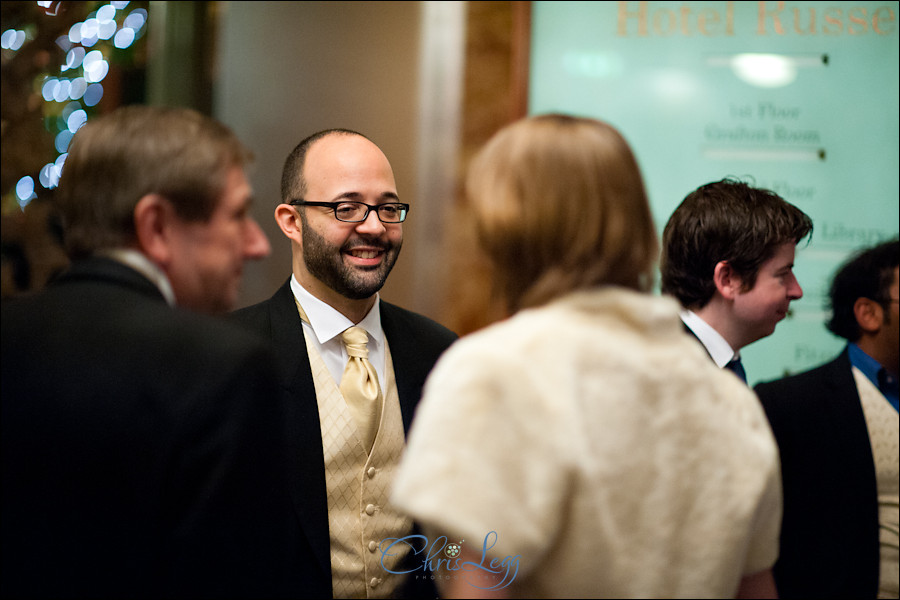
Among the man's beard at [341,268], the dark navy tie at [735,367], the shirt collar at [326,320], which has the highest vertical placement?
the man's beard at [341,268]

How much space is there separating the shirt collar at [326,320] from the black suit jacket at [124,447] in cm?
78

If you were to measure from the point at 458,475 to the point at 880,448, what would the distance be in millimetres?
1796

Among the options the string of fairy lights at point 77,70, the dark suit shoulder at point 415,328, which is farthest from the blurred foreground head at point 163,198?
the string of fairy lights at point 77,70

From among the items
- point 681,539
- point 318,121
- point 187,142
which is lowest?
point 681,539

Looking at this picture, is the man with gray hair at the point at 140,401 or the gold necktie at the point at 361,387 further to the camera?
the gold necktie at the point at 361,387

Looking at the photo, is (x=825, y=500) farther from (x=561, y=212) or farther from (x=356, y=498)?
(x=561, y=212)

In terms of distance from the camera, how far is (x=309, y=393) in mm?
1918

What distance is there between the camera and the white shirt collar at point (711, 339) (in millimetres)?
2092

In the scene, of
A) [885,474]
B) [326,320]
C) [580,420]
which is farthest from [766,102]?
[580,420]

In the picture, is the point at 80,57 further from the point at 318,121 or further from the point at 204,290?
the point at 204,290

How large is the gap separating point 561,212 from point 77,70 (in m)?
2.87

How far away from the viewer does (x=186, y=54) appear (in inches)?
135

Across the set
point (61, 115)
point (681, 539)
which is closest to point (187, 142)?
point (681, 539)

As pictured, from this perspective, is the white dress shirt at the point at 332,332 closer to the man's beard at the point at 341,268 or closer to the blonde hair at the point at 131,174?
the man's beard at the point at 341,268
